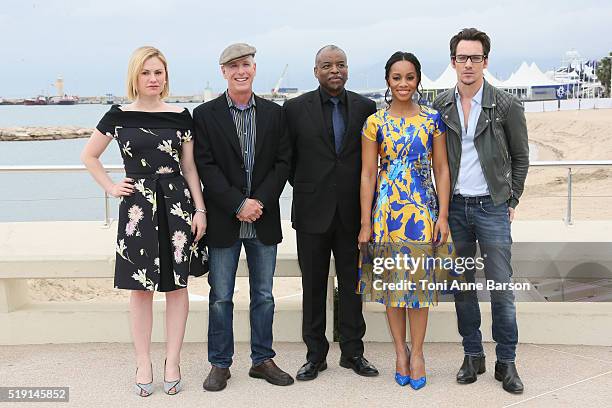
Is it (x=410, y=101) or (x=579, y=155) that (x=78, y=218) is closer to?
(x=410, y=101)

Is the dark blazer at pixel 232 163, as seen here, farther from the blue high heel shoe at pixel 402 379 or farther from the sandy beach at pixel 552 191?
the sandy beach at pixel 552 191

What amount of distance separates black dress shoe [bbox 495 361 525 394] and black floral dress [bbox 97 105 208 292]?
1.78 m

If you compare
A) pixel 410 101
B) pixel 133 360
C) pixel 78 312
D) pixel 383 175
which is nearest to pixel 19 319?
pixel 78 312

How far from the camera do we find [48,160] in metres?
36.2

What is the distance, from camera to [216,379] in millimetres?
3703

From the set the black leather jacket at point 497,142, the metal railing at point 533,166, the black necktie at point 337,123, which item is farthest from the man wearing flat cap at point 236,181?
the metal railing at point 533,166

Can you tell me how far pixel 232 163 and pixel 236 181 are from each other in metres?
0.10

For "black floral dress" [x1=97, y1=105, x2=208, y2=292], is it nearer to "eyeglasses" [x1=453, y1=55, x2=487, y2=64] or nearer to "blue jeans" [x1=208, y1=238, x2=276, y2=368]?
"blue jeans" [x1=208, y1=238, x2=276, y2=368]

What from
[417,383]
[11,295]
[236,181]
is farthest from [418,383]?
[11,295]

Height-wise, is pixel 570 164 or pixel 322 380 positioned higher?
pixel 570 164

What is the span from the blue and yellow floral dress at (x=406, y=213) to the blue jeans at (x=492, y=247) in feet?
0.40

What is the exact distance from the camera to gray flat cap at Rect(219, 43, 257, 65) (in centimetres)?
353

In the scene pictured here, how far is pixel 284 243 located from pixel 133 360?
133cm

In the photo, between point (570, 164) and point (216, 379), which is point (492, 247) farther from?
point (216, 379)
